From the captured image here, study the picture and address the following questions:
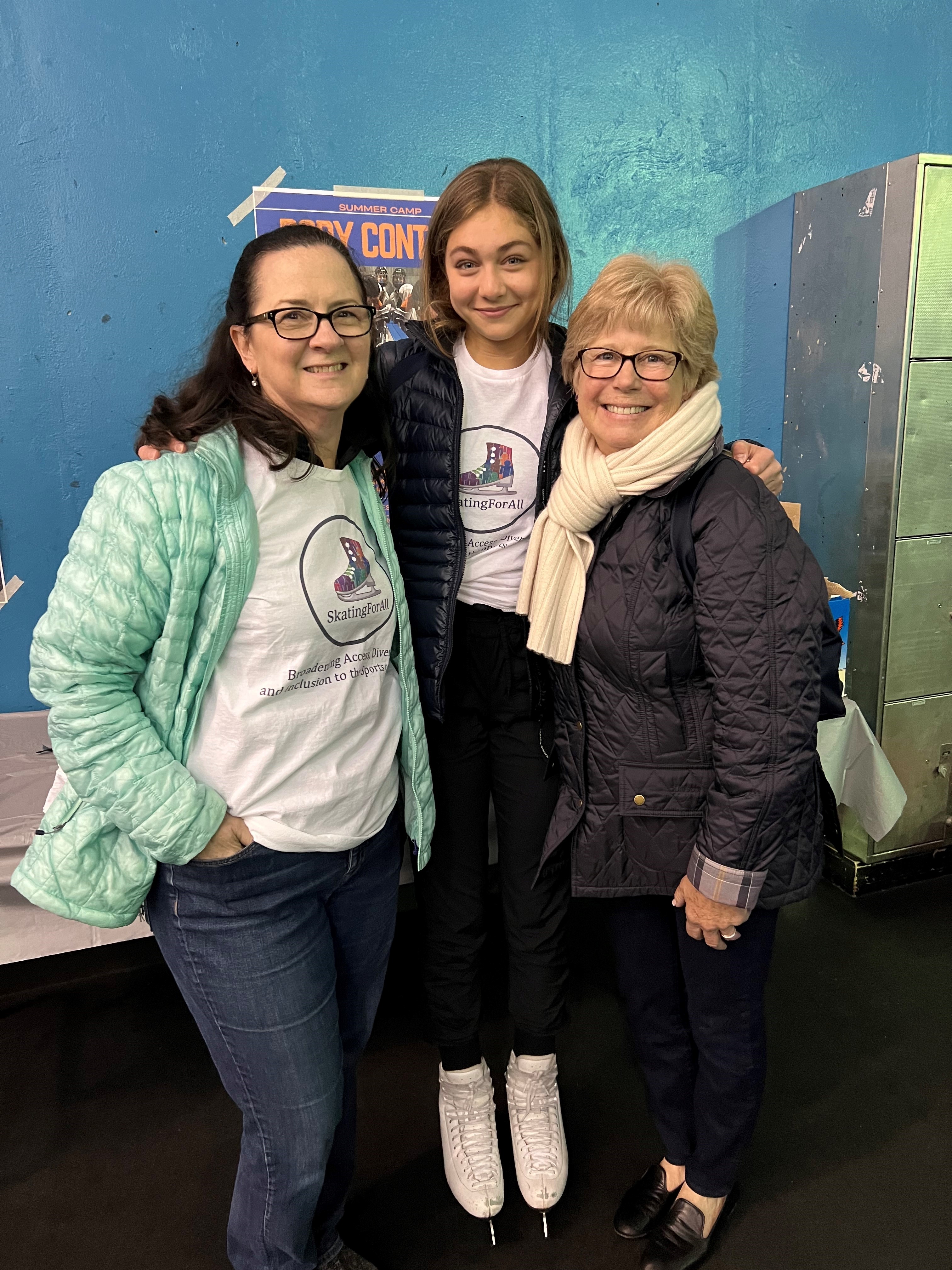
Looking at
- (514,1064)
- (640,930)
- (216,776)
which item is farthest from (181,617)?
(514,1064)

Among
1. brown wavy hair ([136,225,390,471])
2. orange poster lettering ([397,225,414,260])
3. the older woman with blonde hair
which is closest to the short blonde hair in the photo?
the older woman with blonde hair

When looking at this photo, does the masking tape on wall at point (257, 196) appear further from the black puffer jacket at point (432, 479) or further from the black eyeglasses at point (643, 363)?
the black eyeglasses at point (643, 363)

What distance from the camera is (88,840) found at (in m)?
1.21

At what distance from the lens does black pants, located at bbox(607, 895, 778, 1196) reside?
1.47 m

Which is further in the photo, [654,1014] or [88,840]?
[654,1014]

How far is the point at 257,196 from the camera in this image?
241 cm

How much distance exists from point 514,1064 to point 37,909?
1230mm

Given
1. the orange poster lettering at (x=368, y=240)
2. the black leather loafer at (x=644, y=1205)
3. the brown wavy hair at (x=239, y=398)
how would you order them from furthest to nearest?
the orange poster lettering at (x=368, y=240) → the black leather loafer at (x=644, y=1205) → the brown wavy hair at (x=239, y=398)

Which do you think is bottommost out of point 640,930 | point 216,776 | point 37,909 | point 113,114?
point 37,909

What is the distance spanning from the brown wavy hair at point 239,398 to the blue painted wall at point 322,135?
1.34 metres

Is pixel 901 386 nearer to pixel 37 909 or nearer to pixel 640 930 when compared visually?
pixel 640 930

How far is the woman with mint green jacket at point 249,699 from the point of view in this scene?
1.13 meters

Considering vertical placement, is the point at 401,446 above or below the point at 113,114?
below

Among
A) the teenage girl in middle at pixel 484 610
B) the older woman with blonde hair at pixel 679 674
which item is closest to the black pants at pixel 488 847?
the teenage girl in middle at pixel 484 610
